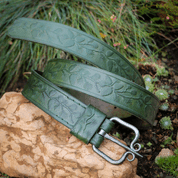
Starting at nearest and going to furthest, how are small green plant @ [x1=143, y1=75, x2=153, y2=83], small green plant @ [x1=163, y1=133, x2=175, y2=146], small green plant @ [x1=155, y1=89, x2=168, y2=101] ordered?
small green plant @ [x1=163, y1=133, x2=175, y2=146] → small green plant @ [x1=155, y1=89, x2=168, y2=101] → small green plant @ [x1=143, y1=75, x2=153, y2=83]

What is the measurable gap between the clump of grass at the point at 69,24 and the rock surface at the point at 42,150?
1070 millimetres

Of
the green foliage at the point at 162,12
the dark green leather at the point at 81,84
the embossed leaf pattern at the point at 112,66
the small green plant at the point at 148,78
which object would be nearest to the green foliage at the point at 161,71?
the small green plant at the point at 148,78

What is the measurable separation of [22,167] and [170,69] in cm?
227

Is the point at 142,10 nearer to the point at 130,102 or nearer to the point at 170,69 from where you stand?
the point at 170,69

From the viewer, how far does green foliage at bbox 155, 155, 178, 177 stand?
1.75 meters

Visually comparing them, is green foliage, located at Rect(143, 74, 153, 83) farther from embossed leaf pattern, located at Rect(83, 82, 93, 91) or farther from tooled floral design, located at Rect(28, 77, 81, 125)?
tooled floral design, located at Rect(28, 77, 81, 125)

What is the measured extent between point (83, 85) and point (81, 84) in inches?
0.9

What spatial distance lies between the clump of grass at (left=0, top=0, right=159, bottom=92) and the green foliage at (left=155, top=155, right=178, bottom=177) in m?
1.46

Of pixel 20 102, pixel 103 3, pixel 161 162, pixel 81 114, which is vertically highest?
pixel 103 3

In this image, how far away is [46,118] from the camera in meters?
1.74

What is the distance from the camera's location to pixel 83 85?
62.2 inches

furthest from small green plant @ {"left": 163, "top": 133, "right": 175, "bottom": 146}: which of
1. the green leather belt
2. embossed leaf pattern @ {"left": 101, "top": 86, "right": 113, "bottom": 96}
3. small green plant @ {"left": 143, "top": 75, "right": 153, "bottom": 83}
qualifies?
embossed leaf pattern @ {"left": 101, "top": 86, "right": 113, "bottom": 96}

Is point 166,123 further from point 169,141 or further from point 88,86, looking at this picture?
point 88,86

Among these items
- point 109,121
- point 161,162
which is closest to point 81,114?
point 109,121
